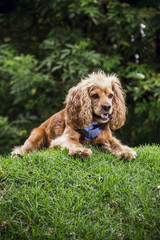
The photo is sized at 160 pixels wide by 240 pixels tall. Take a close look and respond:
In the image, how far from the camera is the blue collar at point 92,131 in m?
3.91

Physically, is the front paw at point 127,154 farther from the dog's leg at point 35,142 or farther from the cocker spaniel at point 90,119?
the dog's leg at point 35,142

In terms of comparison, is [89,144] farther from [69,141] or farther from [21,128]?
[21,128]

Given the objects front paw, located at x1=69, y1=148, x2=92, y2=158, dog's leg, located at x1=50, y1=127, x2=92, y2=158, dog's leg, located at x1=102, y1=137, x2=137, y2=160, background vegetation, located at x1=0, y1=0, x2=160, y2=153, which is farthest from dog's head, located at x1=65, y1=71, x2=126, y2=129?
background vegetation, located at x1=0, y1=0, x2=160, y2=153

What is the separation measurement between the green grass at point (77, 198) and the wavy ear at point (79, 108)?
1.44 ft

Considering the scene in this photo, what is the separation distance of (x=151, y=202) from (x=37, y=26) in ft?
20.2

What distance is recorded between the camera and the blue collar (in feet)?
12.8

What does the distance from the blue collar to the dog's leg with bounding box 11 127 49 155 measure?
2.33ft

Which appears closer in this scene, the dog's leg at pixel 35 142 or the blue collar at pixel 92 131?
the blue collar at pixel 92 131

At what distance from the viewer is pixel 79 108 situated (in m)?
3.92

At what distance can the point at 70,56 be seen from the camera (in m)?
6.16

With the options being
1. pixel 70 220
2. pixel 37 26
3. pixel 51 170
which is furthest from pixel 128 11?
pixel 70 220

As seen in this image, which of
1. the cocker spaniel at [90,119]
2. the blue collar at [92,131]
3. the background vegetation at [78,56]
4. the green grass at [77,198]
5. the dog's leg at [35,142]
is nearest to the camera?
the green grass at [77,198]

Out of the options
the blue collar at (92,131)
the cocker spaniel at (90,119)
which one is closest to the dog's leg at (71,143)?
the cocker spaniel at (90,119)

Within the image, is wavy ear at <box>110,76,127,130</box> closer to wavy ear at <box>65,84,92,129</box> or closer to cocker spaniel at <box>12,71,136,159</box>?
cocker spaniel at <box>12,71,136,159</box>
